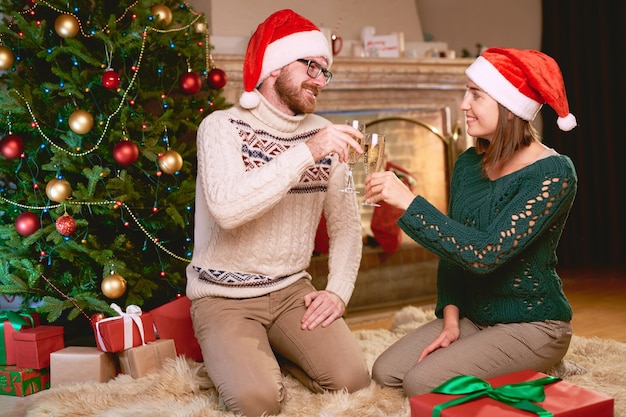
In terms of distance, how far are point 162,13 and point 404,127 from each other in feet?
5.82

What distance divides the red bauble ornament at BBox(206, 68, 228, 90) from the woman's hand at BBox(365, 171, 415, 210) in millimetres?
1371

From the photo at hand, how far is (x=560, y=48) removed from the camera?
5133 mm

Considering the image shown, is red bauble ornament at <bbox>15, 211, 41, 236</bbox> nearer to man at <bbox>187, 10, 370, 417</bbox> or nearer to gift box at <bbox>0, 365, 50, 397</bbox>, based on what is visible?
gift box at <bbox>0, 365, 50, 397</bbox>

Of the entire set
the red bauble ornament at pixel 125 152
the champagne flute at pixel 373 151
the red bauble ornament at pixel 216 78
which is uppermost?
the red bauble ornament at pixel 216 78

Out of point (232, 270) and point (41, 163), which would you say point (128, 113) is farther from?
point (232, 270)

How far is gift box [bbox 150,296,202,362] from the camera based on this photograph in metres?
2.65

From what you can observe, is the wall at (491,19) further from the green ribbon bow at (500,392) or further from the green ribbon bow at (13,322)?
the green ribbon bow at (500,392)

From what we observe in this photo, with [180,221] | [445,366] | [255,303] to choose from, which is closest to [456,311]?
[445,366]

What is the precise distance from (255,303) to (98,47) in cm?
137

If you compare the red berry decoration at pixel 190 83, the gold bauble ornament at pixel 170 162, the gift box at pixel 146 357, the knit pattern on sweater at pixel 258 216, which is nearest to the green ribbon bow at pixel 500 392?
the knit pattern on sweater at pixel 258 216

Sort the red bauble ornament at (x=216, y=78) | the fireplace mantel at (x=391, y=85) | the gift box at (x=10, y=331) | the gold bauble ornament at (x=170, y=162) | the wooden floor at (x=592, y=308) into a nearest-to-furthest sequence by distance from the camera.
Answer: the gift box at (x=10, y=331)
the gold bauble ornament at (x=170, y=162)
the red bauble ornament at (x=216, y=78)
the wooden floor at (x=592, y=308)
the fireplace mantel at (x=391, y=85)

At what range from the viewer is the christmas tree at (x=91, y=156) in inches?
107

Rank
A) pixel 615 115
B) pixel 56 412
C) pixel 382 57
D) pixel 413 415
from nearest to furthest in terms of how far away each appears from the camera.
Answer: pixel 413 415, pixel 56 412, pixel 382 57, pixel 615 115

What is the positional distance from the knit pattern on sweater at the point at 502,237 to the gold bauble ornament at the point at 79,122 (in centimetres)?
139
